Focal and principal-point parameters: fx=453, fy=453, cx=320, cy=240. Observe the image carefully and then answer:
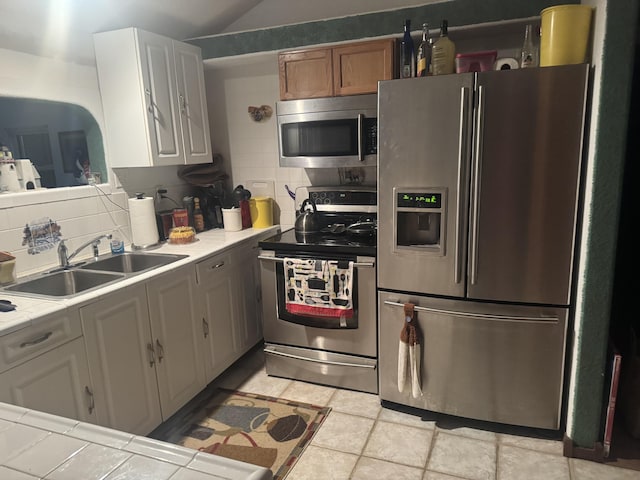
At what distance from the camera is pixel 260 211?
3.48 metres

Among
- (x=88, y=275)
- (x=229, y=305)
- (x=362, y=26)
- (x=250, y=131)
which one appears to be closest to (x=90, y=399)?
(x=88, y=275)

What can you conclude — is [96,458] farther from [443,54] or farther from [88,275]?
[443,54]

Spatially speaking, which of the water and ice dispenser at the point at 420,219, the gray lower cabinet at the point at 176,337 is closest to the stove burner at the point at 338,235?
the water and ice dispenser at the point at 420,219

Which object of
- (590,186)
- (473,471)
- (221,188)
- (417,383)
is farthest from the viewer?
(221,188)

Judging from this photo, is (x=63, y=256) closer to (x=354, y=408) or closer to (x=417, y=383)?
(x=354, y=408)

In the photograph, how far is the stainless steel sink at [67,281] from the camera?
2305 mm

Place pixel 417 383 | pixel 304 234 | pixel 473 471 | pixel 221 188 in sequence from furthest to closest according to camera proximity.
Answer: pixel 221 188, pixel 304 234, pixel 417 383, pixel 473 471

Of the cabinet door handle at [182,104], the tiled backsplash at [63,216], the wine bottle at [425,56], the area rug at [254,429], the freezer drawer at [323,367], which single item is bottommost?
the area rug at [254,429]

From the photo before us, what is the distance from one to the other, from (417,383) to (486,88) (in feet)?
5.09

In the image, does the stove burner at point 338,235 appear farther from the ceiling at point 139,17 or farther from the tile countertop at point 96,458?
the tile countertop at point 96,458

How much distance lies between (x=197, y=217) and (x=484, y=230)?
83.4 inches

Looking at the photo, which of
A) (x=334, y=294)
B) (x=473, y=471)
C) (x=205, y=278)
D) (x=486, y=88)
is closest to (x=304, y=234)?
(x=334, y=294)

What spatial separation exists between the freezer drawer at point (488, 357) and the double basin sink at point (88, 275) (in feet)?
4.53

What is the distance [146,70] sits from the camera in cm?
277
